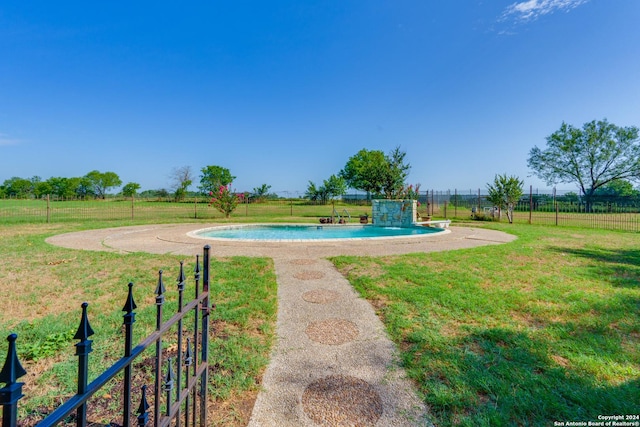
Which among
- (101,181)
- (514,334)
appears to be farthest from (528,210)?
(101,181)

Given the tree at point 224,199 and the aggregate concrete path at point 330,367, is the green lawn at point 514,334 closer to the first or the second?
the aggregate concrete path at point 330,367

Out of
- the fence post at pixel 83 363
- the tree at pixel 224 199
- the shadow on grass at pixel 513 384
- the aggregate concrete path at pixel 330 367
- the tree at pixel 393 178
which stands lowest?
the aggregate concrete path at pixel 330 367

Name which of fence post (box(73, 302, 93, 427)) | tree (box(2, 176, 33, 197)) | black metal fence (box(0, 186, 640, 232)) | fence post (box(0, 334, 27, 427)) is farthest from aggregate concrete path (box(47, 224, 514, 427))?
tree (box(2, 176, 33, 197))

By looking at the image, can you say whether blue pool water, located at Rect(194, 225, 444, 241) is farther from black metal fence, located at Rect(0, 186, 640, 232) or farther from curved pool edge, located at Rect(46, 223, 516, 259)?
black metal fence, located at Rect(0, 186, 640, 232)

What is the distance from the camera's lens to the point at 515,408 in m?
1.68

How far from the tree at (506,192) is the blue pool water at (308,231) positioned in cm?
627

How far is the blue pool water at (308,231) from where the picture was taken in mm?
11250

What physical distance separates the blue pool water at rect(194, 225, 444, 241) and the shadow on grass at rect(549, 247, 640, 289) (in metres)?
4.98

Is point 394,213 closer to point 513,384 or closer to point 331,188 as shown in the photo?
point 513,384

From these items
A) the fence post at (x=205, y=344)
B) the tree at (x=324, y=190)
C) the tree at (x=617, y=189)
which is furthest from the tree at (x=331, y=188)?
the fence post at (x=205, y=344)

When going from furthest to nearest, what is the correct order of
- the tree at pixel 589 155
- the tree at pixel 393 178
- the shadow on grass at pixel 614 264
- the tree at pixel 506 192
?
1. the tree at pixel 589 155
2. the tree at pixel 393 178
3. the tree at pixel 506 192
4. the shadow on grass at pixel 614 264

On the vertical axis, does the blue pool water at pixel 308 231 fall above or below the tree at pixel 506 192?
below

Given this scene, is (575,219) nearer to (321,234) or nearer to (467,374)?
(321,234)

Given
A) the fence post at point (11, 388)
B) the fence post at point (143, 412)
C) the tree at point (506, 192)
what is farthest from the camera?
the tree at point (506, 192)
